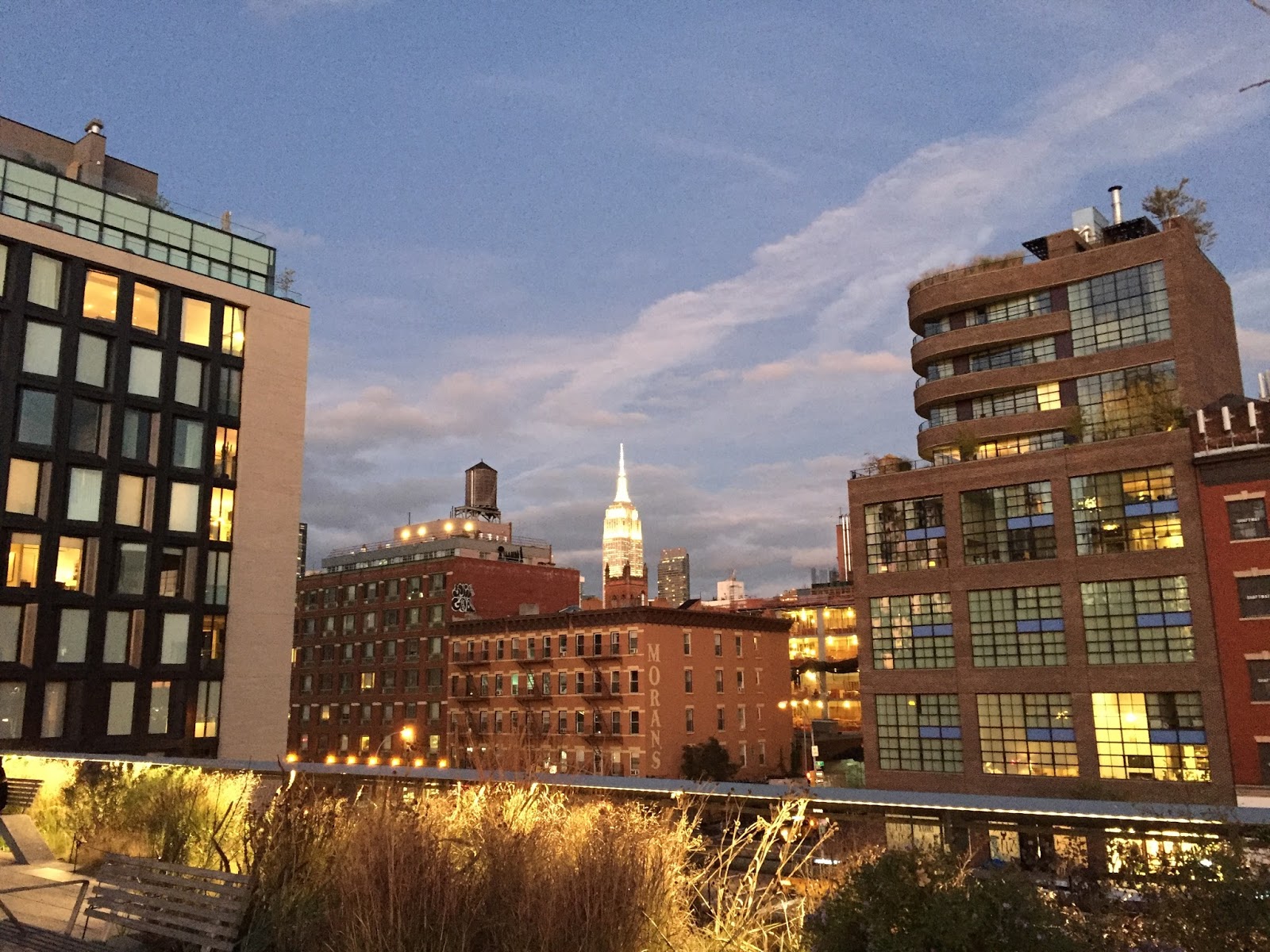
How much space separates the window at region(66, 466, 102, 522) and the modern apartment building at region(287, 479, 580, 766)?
1703 inches

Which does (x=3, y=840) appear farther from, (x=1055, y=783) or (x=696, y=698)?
(x=696, y=698)

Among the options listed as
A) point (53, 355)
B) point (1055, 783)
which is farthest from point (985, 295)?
point (53, 355)

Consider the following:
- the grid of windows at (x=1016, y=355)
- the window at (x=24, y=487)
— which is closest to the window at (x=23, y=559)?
the window at (x=24, y=487)

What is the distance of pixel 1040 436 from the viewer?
60.4m

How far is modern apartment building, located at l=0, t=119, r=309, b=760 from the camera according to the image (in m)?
46.4

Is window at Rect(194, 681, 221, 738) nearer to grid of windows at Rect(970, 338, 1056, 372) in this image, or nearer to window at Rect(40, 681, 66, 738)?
window at Rect(40, 681, 66, 738)

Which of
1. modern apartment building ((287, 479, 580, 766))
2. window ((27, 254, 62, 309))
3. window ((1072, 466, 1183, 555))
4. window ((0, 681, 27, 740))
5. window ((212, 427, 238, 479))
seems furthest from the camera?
modern apartment building ((287, 479, 580, 766))

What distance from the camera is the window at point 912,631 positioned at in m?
53.7

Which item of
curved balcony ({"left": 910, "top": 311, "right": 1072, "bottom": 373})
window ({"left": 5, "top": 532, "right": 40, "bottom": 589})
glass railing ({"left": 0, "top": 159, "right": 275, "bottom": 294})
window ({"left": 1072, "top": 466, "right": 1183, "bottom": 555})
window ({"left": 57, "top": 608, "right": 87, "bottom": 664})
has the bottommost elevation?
window ({"left": 57, "top": 608, "right": 87, "bottom": 664})

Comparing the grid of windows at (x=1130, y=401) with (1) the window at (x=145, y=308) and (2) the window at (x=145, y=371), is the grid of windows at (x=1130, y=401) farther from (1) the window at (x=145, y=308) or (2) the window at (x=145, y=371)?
(1) the window at (x=145, y=308)

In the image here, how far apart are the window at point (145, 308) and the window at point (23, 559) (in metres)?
12.0

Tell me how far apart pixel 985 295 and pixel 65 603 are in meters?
53.5

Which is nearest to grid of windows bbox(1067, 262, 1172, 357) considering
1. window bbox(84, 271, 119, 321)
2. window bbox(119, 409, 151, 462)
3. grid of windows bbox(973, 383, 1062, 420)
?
grid of windows bbox(973, 383, 1062, 420)

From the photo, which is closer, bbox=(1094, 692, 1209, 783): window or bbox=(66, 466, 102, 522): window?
bbox=(1094, 692, 1209, 783): window
